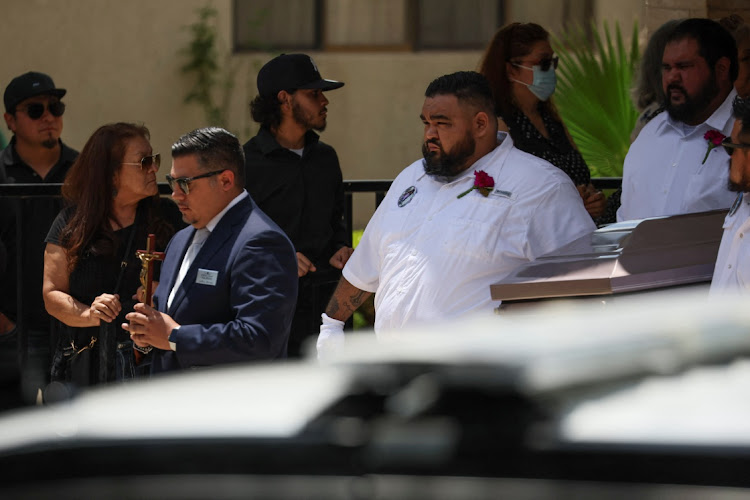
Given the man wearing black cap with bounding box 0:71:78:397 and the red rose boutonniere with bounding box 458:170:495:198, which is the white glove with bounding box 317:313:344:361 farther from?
the man wearing black cap with bounding box 0:71:78:397

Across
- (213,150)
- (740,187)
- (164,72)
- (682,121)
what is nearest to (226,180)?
(213,150)

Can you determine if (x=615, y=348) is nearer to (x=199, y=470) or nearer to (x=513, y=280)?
(x=199, y=470)

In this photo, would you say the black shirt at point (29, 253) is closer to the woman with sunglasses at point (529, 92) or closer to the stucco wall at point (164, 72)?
the woman with sunglasses at point (529, 92)

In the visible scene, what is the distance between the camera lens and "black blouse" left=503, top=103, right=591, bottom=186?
5059 millimetres

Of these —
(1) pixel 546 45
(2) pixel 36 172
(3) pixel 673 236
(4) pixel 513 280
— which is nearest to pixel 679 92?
(1) pixel 546 45

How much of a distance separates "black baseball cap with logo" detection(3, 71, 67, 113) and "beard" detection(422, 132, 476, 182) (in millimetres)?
3206

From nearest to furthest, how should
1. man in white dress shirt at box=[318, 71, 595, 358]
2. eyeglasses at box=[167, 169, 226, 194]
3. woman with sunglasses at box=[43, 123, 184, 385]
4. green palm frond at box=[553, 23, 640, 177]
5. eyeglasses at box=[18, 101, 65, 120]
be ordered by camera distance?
man in white dress shirt at box=[318, 71, 595, 358], eyeglasses at box=[167, 169, 226, 194], woman with sunglasses at box=[43, 123, 184, 385], eyeglasses at box=[18, 101, 65, 120], green palm frond at box=[553, 23, 640, 177]

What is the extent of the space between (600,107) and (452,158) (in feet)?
10.9

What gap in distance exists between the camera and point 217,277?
4.26m

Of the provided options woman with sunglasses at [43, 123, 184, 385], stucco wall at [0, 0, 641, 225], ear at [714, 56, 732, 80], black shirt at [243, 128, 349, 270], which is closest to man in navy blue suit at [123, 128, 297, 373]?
woman with sunglasses at [43, 123, 184, 385]

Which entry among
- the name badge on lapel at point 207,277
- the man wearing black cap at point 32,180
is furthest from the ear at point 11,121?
the name badge on lapel at point 207,277

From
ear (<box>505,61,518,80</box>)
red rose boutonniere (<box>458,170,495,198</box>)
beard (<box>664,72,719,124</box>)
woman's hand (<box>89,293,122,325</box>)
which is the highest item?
ear (<box>505,61,518,80</box>)

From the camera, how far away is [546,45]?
5270 millimetres

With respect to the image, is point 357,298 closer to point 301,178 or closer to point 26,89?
point 301,178
